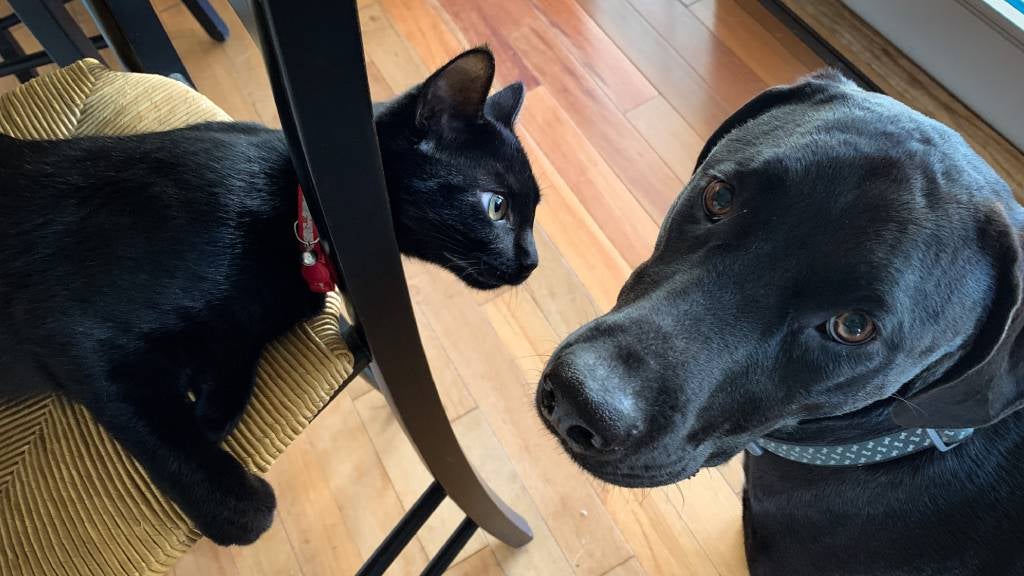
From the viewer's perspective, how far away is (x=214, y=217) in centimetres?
86

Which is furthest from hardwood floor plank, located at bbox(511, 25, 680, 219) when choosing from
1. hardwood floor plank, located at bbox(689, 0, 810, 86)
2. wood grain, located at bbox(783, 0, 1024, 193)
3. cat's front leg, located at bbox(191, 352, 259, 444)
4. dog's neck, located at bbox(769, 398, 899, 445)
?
cat's front leg, located at bbox(191, 352, 259, 444)

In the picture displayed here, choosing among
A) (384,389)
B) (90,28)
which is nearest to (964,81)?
(384,389)

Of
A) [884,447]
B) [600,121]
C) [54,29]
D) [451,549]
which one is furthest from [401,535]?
[600,121]

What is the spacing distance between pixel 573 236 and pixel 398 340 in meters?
1.02

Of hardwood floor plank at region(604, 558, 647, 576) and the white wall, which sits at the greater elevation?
the white wall

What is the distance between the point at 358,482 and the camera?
153 cm

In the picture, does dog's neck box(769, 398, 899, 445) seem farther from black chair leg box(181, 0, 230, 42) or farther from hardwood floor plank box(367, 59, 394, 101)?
black chair leg box(181, 0, 230, 42)

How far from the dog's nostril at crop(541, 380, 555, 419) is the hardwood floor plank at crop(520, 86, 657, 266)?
95 cm

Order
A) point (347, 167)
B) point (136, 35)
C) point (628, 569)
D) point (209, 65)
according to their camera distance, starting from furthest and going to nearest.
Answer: point (209, 65)
point (628, 569)
point (136, 35)
point (347, 167)

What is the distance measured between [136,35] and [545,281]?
0.90 meters

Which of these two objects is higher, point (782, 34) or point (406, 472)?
point (782, 34)

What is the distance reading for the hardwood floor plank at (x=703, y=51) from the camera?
190cm

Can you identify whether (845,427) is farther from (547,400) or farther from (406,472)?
(406,472)

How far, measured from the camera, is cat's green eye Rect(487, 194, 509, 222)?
1.07 m
